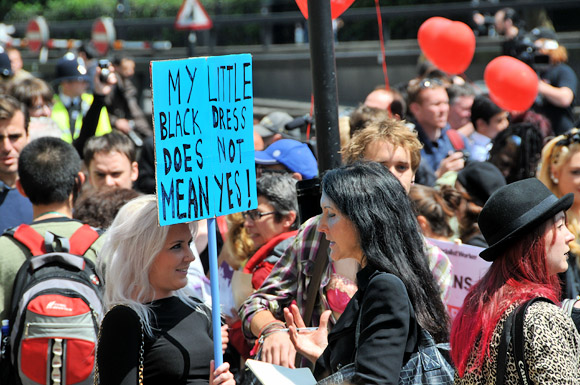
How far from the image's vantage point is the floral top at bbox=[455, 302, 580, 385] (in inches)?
100

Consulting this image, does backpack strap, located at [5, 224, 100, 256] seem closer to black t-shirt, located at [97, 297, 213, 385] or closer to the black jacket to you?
black t-shirt, located at [97, 297, 213, 385]

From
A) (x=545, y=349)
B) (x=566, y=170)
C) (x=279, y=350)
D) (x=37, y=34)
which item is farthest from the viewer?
Result: (x=37, y=34)

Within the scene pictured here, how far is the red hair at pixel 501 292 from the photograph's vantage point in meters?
2.71

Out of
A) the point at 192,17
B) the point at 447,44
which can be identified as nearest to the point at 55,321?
the point at 447,44

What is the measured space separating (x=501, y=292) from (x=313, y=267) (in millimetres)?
1028

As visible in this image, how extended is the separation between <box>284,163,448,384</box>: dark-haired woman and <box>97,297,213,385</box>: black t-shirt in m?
0.38

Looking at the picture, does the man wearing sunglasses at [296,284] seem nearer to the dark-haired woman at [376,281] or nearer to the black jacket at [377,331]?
the dark-haired woman at [376,281]

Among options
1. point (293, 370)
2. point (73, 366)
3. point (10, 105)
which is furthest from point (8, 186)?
point (293, 370)

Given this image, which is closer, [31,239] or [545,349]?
[545,349]

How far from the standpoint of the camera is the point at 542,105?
25.9ft

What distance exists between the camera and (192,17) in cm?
1391

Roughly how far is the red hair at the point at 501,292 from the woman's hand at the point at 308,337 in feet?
1.58

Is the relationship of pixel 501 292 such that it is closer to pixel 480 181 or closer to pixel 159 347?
pixel 159 347

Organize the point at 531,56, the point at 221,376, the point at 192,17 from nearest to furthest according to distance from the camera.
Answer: the point at 221,376
the point at 531,56
the point at 192,17
